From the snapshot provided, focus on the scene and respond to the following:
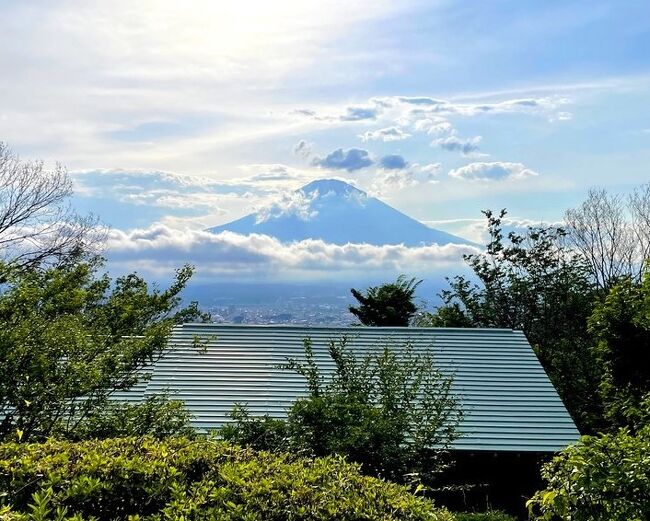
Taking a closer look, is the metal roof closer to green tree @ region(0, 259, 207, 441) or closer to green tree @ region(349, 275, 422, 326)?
green tree @ region(0, 259, 207, 441)

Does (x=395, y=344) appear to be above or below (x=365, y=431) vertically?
above

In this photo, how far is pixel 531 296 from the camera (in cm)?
2444

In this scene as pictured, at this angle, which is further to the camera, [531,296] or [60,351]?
[531,296]

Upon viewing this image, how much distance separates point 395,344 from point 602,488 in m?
11.9

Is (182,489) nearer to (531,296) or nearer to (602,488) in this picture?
(602,488)

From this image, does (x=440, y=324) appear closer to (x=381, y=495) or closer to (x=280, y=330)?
(x=280, y=330)

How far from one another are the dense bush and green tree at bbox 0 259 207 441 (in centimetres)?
241

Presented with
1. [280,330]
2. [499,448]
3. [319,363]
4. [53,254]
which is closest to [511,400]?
[499,448]

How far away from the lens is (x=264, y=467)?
408 centimetres

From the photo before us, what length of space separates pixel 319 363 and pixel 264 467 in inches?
433

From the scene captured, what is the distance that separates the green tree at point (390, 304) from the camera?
26.6 m

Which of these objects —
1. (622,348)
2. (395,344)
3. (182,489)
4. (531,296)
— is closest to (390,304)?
(531,296)

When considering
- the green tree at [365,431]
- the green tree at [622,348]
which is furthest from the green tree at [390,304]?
the green tree at [365,431]

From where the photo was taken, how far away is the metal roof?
1333 cm
